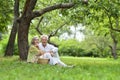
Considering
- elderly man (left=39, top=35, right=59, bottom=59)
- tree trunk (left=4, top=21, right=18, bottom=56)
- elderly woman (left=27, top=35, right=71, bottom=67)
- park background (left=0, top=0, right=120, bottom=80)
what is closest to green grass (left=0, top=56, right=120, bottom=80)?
park background (left=0, top=0, right=120, bottom=80)

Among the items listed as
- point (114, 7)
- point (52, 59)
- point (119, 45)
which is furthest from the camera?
point (119, 45)

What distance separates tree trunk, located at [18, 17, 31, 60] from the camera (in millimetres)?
17516

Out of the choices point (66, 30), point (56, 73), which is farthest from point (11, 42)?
point (66, 30)

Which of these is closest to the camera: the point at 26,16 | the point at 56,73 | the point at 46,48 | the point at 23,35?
the point at 56,73

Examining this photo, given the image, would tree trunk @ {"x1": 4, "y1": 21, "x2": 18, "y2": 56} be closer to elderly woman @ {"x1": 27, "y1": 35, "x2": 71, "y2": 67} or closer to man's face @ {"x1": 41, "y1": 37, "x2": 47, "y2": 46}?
elderly woman @ {"x1": 27, "y1": 35, "x2": 71, "y2": 67}

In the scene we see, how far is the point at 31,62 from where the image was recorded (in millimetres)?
14188

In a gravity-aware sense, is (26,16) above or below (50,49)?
above

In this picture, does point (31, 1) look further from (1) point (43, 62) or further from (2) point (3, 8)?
(2) point (3, 8)

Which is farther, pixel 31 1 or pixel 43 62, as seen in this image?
pixel 31 1

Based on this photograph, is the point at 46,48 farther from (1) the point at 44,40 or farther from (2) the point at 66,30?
(2) the point at 66,30

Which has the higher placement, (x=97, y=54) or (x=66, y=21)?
(x=66, y=21)

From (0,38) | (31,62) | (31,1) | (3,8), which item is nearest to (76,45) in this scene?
(0,38)

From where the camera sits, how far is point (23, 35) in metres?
17.7

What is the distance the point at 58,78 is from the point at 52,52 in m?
5.49
